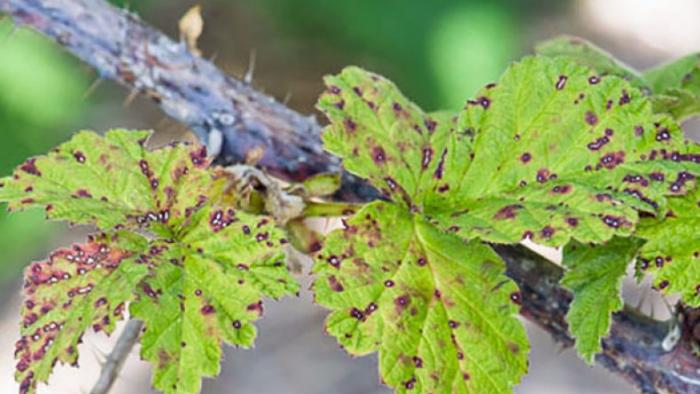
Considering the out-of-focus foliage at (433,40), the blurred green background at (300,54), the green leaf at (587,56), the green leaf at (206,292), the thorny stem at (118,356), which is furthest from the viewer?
the out-of-focus foliage at (433,40)

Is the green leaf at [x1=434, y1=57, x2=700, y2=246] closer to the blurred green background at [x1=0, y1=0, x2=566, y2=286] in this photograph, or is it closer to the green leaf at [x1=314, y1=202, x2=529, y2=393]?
the green leaf at [x1=314, y1=202, x2=529, y2=393]

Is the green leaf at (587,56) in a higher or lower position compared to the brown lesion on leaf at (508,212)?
higher

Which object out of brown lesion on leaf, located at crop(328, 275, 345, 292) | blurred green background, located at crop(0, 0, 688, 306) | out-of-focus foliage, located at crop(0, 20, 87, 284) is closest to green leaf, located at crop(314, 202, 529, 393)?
brown lesion on leaf, located at crop(328, 275, 345, 292)

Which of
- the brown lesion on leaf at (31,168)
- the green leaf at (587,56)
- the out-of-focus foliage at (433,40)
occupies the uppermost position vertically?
the out-of-focus foliage at (433,40)

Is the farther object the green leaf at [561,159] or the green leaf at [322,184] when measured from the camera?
the green leaf at [322,184]

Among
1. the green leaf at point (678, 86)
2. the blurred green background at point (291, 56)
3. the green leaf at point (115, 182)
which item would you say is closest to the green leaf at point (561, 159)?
the green leaf at point (678, 86)

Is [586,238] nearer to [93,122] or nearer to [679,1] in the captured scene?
[93,122]

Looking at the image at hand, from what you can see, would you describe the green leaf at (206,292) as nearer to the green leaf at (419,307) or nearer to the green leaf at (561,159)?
the green leaf at (419,307)

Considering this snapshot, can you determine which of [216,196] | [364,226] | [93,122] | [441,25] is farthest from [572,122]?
[93,122]
